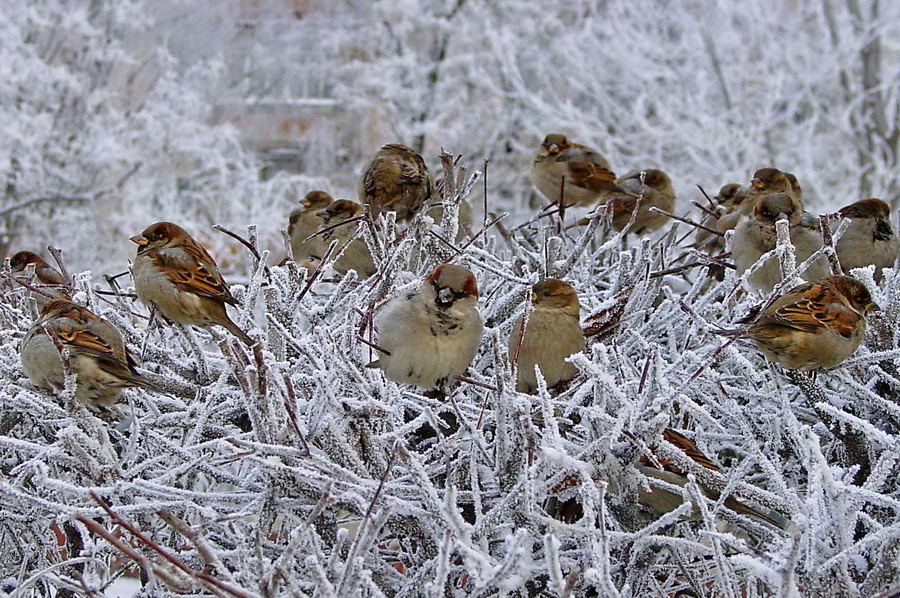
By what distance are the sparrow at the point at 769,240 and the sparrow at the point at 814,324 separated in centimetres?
59

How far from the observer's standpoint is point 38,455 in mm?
2008

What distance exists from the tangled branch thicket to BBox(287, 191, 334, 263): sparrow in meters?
1.37

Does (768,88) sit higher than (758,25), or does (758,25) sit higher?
(758,25)

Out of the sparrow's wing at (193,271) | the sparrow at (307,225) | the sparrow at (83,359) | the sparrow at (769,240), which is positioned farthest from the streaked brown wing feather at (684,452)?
the sparrow at (307,225)

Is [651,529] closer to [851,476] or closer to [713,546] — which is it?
[713,546]

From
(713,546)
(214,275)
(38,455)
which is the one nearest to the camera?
(713,546)

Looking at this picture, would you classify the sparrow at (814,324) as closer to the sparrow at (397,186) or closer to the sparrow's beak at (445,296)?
the sparrow's beak at (445,296)

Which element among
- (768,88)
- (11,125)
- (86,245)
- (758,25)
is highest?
(758,25)

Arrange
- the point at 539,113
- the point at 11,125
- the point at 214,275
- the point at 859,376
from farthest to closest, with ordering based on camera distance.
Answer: the point at 539,113 < the point at 11,125 < the point at 214,275 < the point at 859,376

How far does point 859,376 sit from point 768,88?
11991 millimetres

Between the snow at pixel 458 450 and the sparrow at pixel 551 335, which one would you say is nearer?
the snow at pixel 458 450

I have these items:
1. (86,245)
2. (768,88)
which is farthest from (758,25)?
(86,245)

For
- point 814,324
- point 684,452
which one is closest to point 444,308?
point 684,452

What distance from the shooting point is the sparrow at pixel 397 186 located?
3480 millimetres
